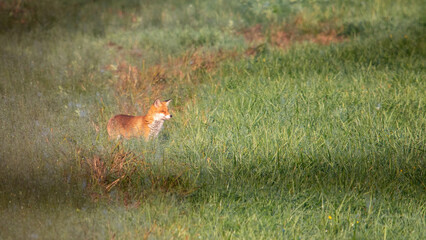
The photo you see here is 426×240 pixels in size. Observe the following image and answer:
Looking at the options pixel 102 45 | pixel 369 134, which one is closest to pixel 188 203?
pixel 369 134

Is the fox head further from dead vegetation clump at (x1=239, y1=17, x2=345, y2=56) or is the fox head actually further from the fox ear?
dead vegetation clump at (x1=239, y1=17, x2=345, y2=56)

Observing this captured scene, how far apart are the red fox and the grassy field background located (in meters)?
0.18

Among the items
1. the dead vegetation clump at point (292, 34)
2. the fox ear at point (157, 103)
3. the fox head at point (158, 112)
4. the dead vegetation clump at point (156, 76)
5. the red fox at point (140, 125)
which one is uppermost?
the fox ear at point (157, 103)

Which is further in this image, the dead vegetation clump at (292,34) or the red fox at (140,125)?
the dead vegetation clump at (292,34)

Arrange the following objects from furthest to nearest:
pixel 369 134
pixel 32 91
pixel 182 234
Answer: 1. pixel 32 91
2. pixel 369 134
3. pixel 182 234

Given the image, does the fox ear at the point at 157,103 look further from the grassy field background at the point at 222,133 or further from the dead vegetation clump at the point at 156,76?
the dead vegetation clump at the point at 156,76

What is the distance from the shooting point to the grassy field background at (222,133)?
4461 millimetres

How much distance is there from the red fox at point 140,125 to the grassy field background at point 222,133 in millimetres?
177

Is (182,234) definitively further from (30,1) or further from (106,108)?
(30,1)

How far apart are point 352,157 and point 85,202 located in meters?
2.70

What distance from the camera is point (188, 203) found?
461 centimetres

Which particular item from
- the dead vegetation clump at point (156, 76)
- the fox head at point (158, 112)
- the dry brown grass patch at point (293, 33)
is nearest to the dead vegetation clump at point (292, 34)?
the dry brown grass patch at point (293, 33)

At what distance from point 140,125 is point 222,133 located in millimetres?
929

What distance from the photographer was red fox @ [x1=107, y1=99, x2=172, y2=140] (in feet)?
19.3
